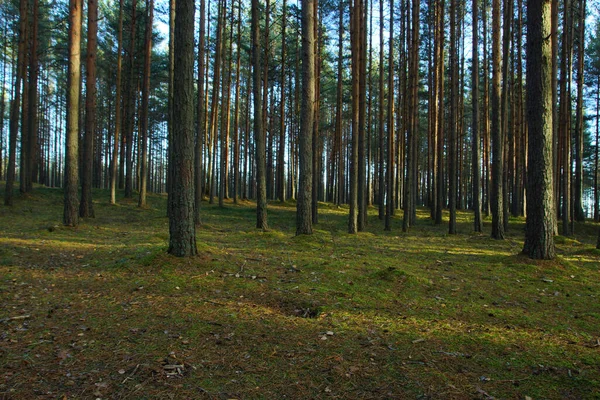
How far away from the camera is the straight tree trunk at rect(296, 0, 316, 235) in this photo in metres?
10.5

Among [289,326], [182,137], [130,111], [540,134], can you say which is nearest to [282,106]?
Result: [130,111]

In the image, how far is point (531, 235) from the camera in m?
7.79

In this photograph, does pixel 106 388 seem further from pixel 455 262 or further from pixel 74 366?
pixel 455 262

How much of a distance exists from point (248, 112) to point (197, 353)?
2884cm

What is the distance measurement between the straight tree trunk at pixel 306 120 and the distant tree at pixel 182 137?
4.62m

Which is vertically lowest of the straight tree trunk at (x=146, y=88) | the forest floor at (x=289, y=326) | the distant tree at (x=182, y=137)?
the forest floor at (x=289, y=326)

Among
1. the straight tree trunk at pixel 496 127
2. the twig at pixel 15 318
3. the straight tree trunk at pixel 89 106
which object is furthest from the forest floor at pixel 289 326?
the straight tree trunk at pixel 89 106

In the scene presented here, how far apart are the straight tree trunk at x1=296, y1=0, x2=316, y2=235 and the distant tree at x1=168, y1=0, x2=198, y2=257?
4.62 metres

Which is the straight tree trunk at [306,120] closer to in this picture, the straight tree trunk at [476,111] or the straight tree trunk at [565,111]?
the straight tree trunk at [476,111]

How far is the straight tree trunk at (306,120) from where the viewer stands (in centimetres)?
1050

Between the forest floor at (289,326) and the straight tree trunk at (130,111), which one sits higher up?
the straight tree trunk at (130,111)

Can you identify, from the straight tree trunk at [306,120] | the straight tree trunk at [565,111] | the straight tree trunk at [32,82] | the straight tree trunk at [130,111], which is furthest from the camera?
the straight tree trunk at [130,111]

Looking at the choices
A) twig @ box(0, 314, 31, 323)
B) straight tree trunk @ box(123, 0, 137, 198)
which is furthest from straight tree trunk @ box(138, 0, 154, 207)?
twig @ box(0, 314, 31, 323)

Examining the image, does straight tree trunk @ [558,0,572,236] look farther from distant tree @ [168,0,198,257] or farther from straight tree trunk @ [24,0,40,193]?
straight tree trunk @ [24,0,40,193]
